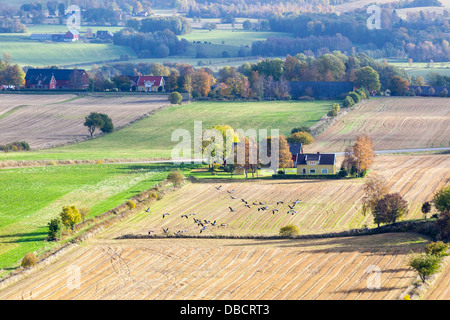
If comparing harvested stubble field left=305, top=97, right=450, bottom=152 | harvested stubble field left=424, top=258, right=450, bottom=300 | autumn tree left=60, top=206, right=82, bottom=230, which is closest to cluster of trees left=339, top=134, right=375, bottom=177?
harvested stubble field left=305, top=97, right=450, bottom=152

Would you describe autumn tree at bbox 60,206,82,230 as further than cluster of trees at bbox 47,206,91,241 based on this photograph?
Yes

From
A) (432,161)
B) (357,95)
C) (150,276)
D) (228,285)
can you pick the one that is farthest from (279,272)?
(357,95)

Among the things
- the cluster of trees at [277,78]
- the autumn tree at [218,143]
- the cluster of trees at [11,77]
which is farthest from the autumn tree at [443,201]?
the cluster of trees at [11,77]

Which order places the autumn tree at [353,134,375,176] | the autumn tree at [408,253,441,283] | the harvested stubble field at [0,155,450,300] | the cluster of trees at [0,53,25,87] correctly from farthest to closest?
the cluster of trees at [0,53,25,87], the autumn tree at [353,134,375,176], the autumn tree at [408,253,441,283], the harvested stubble field at [0,155,450,300]

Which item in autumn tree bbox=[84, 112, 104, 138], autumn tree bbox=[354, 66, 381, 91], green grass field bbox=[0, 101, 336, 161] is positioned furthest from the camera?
autumn tree bbox=[354, 66, 381, 91]

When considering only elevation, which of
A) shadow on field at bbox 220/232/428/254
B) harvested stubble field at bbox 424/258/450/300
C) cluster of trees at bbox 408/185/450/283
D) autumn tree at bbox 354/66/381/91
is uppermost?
autumn tree at bbox 354/66/381/91

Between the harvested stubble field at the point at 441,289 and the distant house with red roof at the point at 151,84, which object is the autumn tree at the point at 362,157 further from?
the distant house with red roof at the point at 151,84

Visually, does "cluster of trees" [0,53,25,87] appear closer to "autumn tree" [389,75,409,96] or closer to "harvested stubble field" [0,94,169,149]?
"harvested stubble field" [0,94,169,149]
